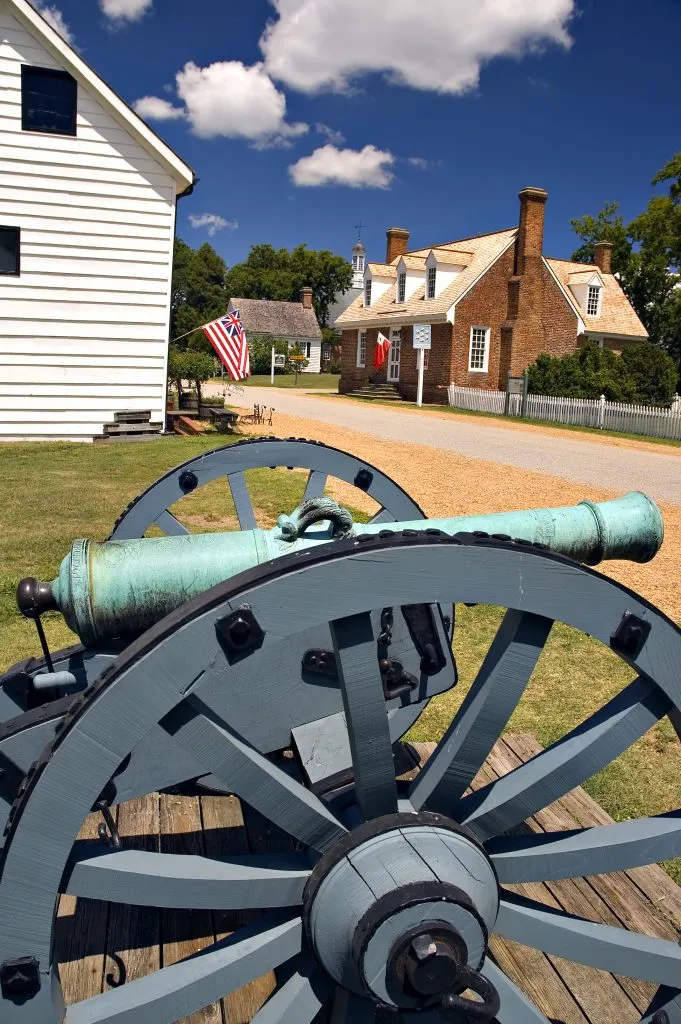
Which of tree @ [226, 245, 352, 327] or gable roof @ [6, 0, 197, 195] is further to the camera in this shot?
tree @ [226, 245, 352, 327]

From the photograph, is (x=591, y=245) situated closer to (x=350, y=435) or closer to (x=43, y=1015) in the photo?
(x=350, y=435)

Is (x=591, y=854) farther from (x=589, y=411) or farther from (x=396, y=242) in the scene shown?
(x=396, y=242)

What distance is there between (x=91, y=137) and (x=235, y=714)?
1375 centimetres

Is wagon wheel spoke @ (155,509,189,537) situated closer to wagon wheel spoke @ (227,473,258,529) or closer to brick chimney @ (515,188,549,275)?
wagon wheel spoke @ (227,473,258,529)

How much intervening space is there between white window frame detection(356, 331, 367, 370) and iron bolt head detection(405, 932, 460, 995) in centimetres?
3548

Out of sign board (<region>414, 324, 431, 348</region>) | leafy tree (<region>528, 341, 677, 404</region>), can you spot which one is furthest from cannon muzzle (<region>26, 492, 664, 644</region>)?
sign board (<region>414, 324, 431, 348</region>)

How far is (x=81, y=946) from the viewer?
230 centimetres

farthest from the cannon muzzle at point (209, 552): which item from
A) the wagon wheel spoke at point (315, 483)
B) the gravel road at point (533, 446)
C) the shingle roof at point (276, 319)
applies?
the shingle roof at point (276, 319)

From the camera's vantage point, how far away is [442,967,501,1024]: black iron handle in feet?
5.31

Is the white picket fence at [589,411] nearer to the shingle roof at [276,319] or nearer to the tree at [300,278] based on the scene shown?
the shingle roof at [276,319]

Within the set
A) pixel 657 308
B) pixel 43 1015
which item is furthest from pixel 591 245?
pixel 43 1015

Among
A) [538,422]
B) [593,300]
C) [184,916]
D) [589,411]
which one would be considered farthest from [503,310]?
[184,916]

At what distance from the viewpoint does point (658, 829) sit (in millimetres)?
1843

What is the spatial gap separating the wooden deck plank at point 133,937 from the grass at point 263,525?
1.61 m
